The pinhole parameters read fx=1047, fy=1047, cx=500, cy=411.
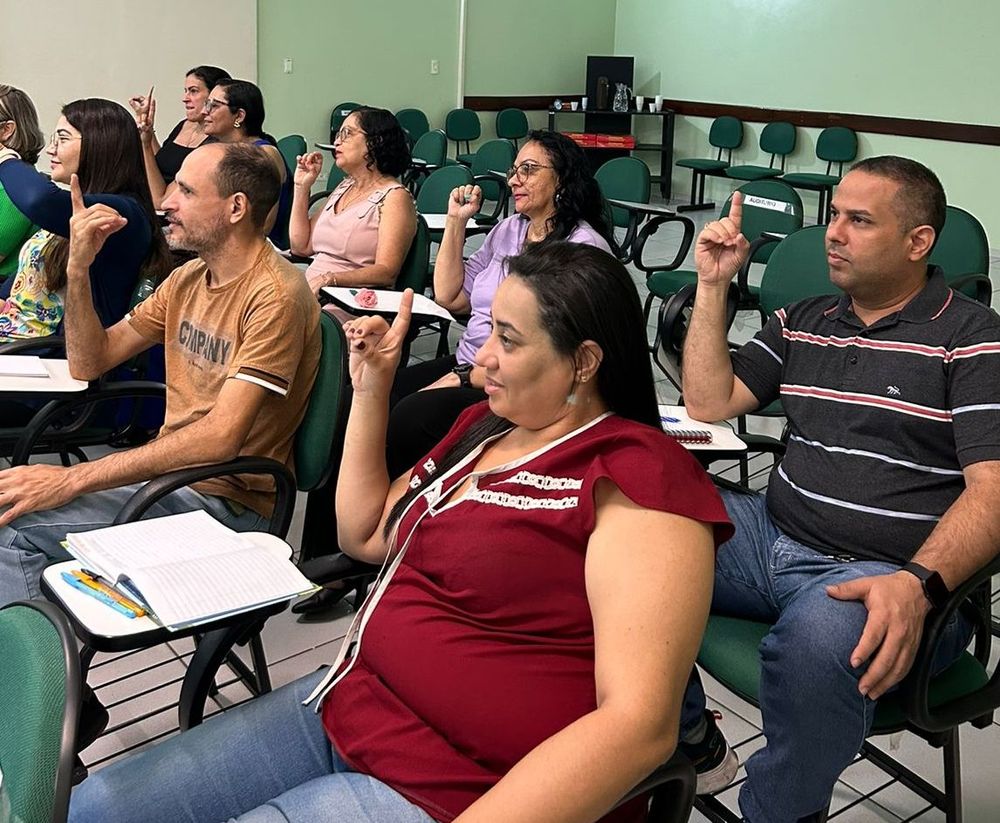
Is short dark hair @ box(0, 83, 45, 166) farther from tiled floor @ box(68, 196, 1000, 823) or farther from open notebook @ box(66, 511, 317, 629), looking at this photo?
open notebook @ box(66, 511, 317, 629)

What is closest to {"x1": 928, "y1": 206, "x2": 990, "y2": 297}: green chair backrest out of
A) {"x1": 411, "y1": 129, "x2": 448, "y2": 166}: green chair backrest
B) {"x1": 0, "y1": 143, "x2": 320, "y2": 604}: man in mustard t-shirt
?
{"x1": 0, "y1": 143, "x2": 320, "y2": 604}: man in mustard t-shirt

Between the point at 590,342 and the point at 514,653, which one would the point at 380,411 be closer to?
the point at 590,342

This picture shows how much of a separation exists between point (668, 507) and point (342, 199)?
2.98 m

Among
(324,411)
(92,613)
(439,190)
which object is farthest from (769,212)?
(92,613)

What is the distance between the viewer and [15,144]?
3.60 meters

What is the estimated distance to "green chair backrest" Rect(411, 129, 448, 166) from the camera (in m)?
7.79

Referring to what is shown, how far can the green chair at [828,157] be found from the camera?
876 centimetres

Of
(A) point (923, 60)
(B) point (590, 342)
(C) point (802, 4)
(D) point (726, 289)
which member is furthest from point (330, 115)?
(B) point (590, 342)

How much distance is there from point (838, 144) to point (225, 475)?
26.5ft

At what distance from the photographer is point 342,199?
400 cm

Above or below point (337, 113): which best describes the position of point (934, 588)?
below

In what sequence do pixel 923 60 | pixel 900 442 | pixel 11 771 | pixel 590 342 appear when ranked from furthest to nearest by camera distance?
1. pixel 923 60
2. pixel 900 442
3. pixel 590 342
4. pixel 11 771

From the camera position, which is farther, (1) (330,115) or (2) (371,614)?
(1) (330,115)

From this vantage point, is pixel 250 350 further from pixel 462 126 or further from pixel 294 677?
pixel 462 126
